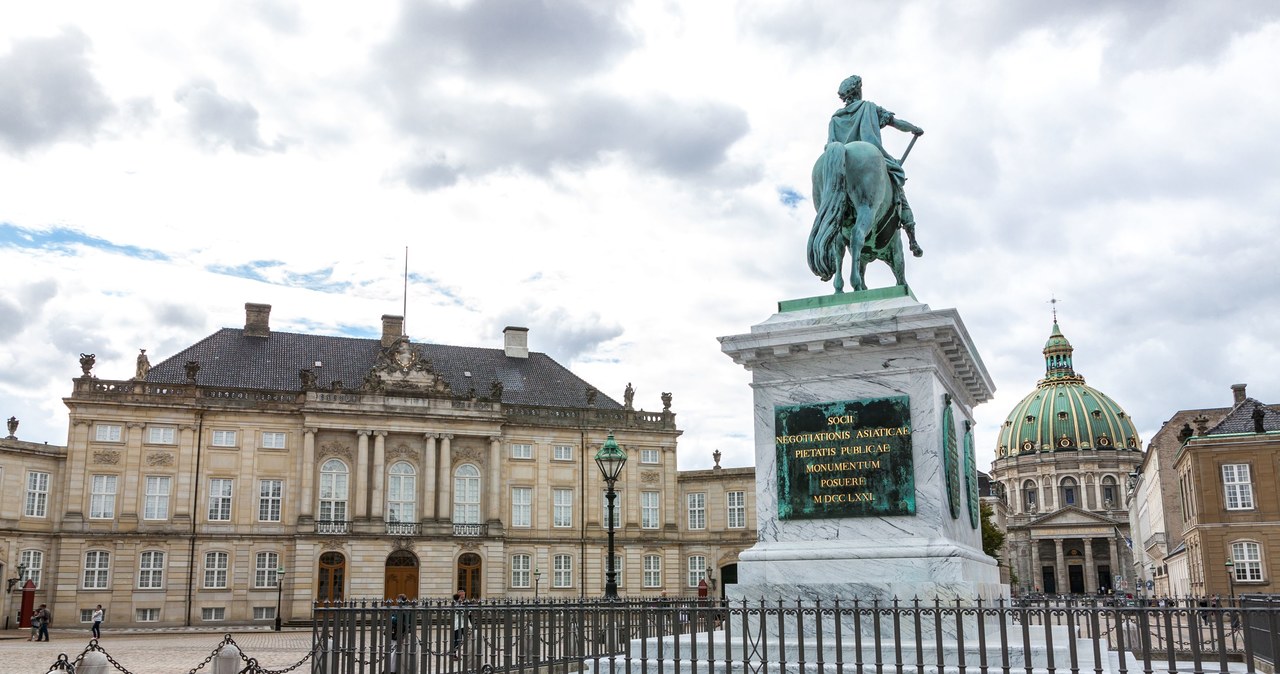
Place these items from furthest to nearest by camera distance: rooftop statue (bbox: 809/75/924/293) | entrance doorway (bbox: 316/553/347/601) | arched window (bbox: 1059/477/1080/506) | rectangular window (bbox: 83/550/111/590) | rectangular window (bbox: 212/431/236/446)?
arched window (bbox: 1059/477/1080/506), entrance doorway (bbox: 316/553/347/601), rectangular window (bbox: 212/431/236/446), rectangular window (bbox: 83/550/111/590), rooftop statue (bbox: 809/75/924/293)

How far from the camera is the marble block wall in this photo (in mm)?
11031

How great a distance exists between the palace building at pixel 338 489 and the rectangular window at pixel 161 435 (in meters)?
0.07

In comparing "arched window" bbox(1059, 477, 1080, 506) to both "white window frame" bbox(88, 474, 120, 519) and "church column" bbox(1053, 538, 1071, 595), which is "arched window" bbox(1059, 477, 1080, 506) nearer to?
"church column" bbox(1053, 538, 1071, 595)

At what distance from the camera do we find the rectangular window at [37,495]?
1884 inches

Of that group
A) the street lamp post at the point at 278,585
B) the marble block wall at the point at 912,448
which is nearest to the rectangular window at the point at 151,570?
the street lamp post at the point at 278,585

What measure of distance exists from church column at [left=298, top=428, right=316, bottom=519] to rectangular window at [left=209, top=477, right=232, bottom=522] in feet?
10.8

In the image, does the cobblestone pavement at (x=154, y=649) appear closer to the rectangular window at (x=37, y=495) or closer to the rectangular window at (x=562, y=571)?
the rectangular window at (x=37, y=495)

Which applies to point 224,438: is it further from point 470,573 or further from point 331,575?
Answer: point 470,573

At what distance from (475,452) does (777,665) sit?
47.3m

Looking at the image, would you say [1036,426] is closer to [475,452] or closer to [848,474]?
[475,452]

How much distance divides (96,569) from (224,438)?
26.1 feet

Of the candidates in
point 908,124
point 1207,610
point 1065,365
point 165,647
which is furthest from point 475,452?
point 1065,365

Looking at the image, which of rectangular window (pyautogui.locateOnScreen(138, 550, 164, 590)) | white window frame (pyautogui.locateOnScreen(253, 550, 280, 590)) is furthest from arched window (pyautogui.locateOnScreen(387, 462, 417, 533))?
rectangular window (pyautogui.locateOnScreen(138, 550, 164, 590))

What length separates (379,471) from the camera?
53750 mm
